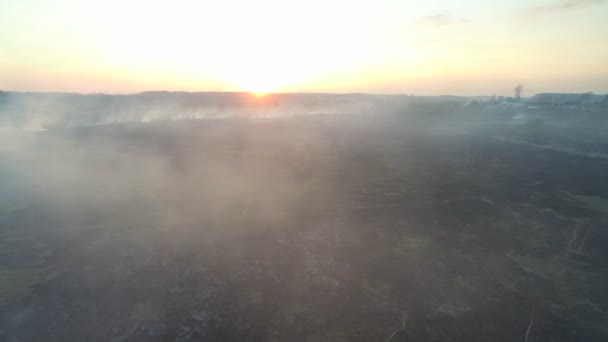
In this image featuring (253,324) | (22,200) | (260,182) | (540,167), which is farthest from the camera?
(540,167)

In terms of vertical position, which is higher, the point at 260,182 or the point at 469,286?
the point at 260,182

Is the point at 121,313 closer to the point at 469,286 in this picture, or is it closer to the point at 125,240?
the point at 125,240

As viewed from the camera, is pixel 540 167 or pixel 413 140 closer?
pixel 540 167

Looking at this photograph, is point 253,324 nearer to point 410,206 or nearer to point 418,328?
point 418,328

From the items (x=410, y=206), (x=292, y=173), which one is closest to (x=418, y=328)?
(x=410, y=206)

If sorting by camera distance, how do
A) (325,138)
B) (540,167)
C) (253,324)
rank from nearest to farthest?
(253,324) → (540,167) → (325,138)

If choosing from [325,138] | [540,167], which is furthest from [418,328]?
[325,138]
